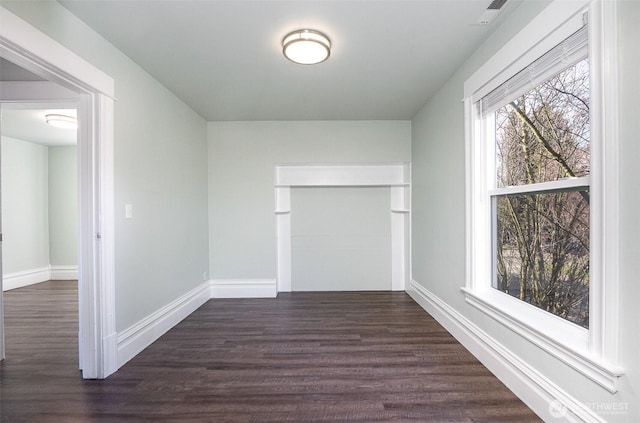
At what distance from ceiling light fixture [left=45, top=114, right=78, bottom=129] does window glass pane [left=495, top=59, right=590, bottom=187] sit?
15.6ft

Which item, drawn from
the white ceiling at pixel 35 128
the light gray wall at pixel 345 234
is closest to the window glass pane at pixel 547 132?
the light gray wall at pixel 345 234

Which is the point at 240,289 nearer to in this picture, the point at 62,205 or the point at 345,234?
the point at 345,234

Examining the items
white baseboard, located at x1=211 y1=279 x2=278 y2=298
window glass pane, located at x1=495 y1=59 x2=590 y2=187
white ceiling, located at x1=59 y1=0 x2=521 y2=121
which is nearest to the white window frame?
window glass pane, located at x1=495 y1=59 x2=590 y2=187

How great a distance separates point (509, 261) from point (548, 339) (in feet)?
2.18

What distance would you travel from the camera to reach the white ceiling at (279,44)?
5.81 feet

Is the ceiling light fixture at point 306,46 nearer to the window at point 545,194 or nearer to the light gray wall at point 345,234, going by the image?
the window at point 545,194

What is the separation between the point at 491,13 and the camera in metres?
1.81

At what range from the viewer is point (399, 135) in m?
3.96

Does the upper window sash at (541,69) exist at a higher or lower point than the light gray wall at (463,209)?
higher

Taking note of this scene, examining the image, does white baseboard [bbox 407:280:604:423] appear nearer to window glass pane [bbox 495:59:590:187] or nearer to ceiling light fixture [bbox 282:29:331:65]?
window glass pane [bbox 495:59:590:187]

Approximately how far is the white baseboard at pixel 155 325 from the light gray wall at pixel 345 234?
1.40m

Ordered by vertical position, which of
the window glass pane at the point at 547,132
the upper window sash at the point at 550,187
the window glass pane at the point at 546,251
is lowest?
the window glass pane at the point at 546,251

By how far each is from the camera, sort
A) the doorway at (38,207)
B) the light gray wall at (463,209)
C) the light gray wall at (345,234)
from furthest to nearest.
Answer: the light gray wall at (345,234) < the doorway at (38,207) < the light gray wall at (463,209)

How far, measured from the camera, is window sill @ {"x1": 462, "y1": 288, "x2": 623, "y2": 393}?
49.3 inches
